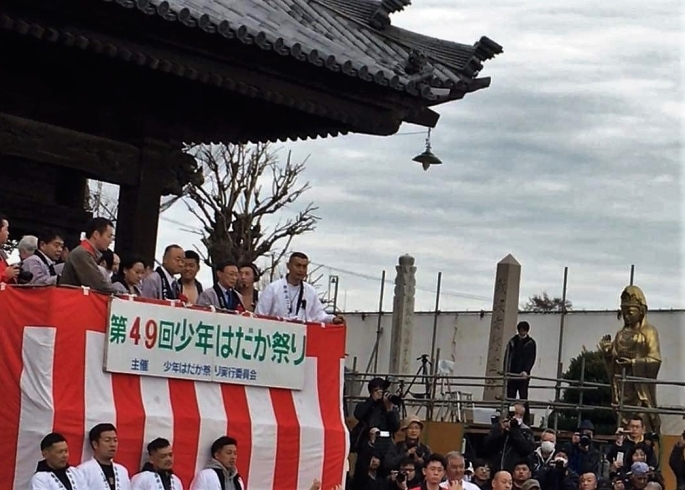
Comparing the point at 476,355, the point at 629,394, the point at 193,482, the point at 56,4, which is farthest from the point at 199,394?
the point at 476,355

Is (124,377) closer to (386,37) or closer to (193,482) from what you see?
(193,482)

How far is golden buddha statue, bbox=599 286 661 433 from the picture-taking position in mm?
17969

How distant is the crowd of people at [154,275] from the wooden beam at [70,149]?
24.8 inches

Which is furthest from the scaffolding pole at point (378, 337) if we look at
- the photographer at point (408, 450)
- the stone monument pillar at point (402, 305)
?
the photographer at point (408, 450)

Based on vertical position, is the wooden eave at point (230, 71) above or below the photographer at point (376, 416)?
above

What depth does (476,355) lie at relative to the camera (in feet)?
103

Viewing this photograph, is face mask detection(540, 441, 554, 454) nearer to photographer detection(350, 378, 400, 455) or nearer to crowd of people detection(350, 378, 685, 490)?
crowd of people detection(350, 378, 685, 490)

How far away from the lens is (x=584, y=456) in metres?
14.3

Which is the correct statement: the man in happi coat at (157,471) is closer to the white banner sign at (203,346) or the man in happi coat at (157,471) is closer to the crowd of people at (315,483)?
the crowd of people at (315,483)

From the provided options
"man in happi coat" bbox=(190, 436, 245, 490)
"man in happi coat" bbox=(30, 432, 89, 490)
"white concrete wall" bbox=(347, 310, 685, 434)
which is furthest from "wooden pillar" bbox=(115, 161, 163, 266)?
"white concrete wall" bbox=(347, 310, 685, 434)

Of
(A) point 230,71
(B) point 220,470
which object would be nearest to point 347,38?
(A) point 230,71

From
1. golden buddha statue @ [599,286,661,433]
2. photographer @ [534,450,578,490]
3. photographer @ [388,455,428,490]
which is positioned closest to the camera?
photographer @ [388,455,428,490]

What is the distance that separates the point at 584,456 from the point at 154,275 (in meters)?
6.49

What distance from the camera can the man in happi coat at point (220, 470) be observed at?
8750mm
